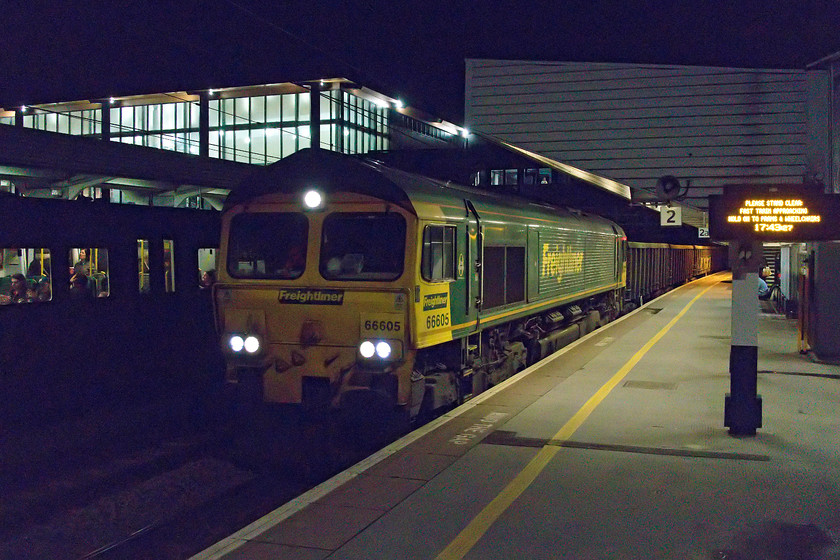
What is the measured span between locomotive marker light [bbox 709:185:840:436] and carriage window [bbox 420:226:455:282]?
2818 millimetres

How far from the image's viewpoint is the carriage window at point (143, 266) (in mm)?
11914

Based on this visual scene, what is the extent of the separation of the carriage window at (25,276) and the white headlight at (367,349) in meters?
4.74

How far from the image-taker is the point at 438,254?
8.58 metres

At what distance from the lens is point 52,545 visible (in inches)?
235

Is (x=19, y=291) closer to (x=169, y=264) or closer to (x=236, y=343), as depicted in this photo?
(x=169, y=264)

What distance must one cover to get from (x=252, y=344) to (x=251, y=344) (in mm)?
15

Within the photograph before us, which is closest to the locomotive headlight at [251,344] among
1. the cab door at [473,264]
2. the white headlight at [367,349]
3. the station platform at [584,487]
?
the white headlight at [367,349]

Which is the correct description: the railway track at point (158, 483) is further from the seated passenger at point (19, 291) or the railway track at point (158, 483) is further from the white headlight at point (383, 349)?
the seated passenger at point (19, 291)

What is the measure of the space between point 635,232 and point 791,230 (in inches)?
1328

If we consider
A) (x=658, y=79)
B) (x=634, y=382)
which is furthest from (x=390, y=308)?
(x=658, y=79)

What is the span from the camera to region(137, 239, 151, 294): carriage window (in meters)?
11.9

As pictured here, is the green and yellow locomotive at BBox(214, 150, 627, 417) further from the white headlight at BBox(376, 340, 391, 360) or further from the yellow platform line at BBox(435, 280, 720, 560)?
the yellow platform line at BBox(435, 280, 720, 560)

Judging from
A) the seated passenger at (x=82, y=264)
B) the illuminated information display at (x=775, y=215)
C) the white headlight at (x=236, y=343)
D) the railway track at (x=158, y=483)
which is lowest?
the railway track at (x=158, y=483)

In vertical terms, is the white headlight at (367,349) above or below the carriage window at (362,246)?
below
